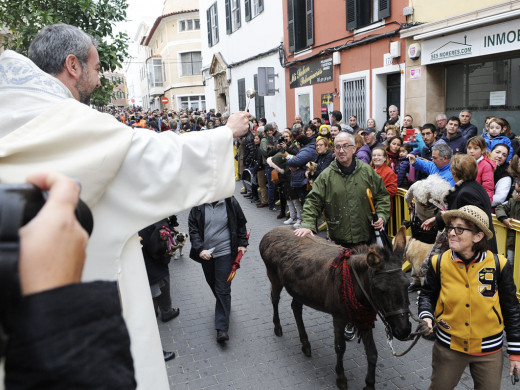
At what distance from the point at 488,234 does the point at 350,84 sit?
38.9 feet

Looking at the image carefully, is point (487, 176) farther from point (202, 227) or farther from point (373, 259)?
point (202, 227)

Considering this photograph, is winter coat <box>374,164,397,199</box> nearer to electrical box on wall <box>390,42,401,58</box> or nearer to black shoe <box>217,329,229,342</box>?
black shoe <box>217,329,229,342</box>

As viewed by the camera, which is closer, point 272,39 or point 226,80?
point 272,39

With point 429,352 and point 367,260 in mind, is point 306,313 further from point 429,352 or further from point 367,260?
point 367,260

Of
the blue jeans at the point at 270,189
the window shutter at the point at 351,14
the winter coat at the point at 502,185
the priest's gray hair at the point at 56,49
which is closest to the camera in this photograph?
the priest's gray hair at the point at 56,49

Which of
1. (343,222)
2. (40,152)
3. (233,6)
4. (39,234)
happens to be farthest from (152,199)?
(233,6)

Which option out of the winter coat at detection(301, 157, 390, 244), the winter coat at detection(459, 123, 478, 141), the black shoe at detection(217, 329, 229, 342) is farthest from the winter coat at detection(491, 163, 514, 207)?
the black shoe at detection(217, 329, 229, 342)

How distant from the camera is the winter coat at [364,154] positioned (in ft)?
26.9

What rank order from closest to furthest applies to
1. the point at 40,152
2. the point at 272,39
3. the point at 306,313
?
the point at 40,152
the point at 306,313
the point at 272,39

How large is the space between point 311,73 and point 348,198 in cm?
1220

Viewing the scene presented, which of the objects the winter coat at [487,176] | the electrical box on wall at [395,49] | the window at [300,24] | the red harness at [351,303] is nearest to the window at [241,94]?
the window at [300,24]

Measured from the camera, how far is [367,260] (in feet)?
11.8

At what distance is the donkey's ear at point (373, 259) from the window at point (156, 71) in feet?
162

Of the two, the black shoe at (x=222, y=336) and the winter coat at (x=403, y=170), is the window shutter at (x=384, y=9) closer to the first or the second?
the winter coat at (x=403, y=170)
